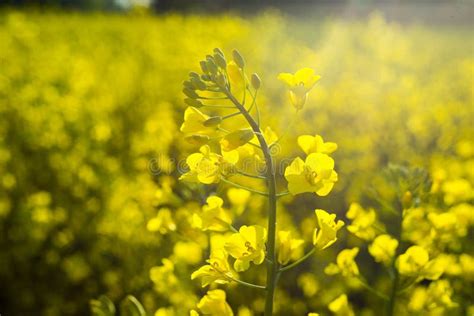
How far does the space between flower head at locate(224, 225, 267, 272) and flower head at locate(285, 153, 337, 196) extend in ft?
0.27

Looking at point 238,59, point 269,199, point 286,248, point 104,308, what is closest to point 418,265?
point 286,248

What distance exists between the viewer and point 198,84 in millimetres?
994

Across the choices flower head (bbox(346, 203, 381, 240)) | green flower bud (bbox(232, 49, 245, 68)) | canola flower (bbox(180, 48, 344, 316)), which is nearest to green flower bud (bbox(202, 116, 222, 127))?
canola flower (bbox(180, 48, 344, 316))

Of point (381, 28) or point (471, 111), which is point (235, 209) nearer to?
point (471, 111)

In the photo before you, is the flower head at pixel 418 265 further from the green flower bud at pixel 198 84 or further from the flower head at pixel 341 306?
the green flower bud at pixel 198 84

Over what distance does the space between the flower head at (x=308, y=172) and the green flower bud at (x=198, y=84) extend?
18 centimetres

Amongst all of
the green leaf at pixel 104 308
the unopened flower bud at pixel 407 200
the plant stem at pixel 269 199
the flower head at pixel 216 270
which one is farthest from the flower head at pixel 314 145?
the green leaf at pixel 104 308

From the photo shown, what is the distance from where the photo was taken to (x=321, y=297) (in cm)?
250

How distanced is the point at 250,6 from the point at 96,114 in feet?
72.8

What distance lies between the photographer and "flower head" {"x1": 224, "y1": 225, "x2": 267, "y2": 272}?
0.95 metres

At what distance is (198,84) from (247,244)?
259 millimetres

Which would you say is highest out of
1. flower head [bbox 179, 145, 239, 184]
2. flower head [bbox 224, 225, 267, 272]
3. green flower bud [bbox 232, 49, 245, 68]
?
green flower bud [bbox 232, 49, 245, 68]

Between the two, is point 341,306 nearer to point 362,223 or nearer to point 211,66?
point 362,223

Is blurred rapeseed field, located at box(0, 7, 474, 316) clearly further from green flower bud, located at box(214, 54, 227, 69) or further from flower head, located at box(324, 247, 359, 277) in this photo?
green flower bud, located at box(214, 54, 227, 69)
